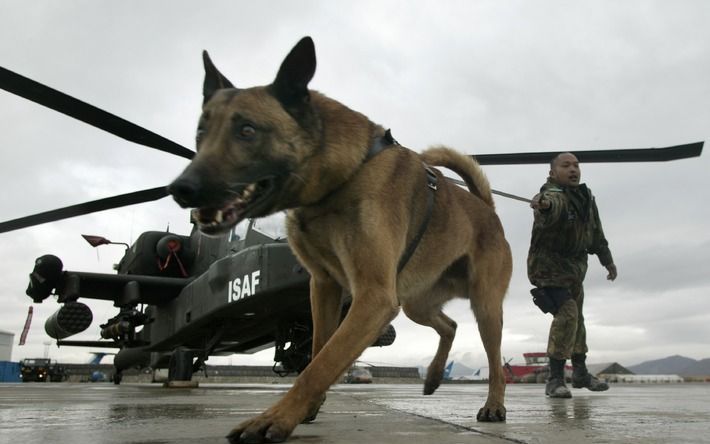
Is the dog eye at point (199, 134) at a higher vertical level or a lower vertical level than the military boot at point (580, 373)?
higher

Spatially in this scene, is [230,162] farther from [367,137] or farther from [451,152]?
[451,152]

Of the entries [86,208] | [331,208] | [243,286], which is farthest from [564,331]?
[86,208]

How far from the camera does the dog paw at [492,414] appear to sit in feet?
10.8

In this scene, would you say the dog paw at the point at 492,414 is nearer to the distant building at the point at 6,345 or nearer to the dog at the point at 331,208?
the dog at the point at 331,208

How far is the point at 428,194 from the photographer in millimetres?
3666

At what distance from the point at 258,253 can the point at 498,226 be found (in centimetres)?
487

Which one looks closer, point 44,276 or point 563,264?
point 563,264

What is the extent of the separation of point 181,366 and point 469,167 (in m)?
7.31

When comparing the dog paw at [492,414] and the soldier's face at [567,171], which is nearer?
the dog paw at [492,414]

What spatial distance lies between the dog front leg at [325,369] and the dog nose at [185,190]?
0.83 metres

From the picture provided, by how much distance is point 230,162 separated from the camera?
2.59 meters

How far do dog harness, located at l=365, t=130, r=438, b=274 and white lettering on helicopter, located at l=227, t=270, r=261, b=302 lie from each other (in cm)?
513

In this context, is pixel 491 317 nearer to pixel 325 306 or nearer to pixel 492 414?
pixel 492 414

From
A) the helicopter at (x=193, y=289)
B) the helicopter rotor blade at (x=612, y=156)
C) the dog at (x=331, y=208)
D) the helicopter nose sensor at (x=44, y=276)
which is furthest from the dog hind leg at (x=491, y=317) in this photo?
the helicopter nose sensor at (x=44, y=276)
